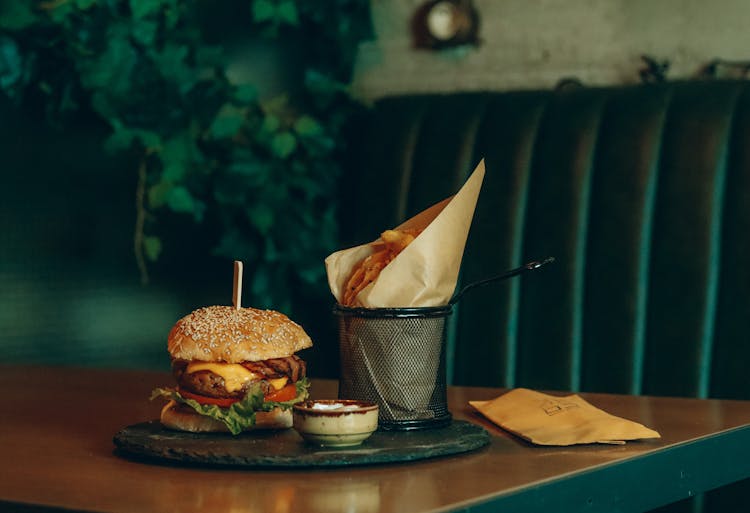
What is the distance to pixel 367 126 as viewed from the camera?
9.13 ft

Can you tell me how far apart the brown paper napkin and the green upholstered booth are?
842mm

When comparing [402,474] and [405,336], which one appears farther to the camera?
[405,336]

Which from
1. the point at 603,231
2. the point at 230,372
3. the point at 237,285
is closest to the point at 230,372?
the point at 230,372

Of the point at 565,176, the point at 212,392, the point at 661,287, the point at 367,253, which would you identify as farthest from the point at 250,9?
the point at 212,392

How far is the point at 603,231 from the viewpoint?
236 centimetres

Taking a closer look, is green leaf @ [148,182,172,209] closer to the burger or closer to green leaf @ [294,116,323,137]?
green leaf @ [294,116,323,137]

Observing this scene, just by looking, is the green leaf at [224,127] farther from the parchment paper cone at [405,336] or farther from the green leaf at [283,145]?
the parchment paper cone at [405,336]

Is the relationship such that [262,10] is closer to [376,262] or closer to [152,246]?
[152,246]

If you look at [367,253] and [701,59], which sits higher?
[701,59]

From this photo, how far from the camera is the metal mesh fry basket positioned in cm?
130

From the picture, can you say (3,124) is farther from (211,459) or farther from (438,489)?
(438,489)

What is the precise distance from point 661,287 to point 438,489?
140cm

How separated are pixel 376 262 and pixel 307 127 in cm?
148

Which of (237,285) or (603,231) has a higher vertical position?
(603,231)
